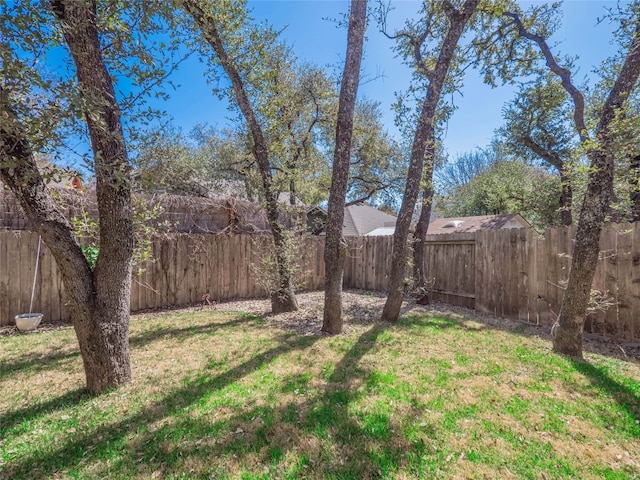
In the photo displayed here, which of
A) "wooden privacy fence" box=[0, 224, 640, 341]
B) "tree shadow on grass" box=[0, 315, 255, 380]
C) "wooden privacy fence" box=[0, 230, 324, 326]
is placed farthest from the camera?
"wooden privacy fence" box=[0, 230, 324, 326]

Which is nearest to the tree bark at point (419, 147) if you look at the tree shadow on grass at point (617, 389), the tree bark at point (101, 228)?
the tree shadow on grass at point (617, 389)

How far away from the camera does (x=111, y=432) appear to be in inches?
88.4

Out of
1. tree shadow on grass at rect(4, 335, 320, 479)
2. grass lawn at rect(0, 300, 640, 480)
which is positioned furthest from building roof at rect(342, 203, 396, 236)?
tree shadow on grass at rect(4, 335, 320, 479)

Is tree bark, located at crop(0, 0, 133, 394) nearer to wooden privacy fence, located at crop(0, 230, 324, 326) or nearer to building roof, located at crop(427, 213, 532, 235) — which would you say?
wooden privacy fence, located at crop(0, 230, 324, 326)

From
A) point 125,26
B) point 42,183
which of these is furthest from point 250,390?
point 125,26

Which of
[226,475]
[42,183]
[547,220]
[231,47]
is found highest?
[231,47]

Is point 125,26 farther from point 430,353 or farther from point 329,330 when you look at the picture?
point 430,353

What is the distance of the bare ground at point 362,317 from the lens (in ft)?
13.3

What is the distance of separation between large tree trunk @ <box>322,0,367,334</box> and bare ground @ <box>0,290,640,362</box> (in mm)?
589

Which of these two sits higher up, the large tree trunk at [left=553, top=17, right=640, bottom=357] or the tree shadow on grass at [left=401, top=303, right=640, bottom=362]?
the large tree trunk at [left=553, top=17, right=640, bottom=357]

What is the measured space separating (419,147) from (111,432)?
5.03 m

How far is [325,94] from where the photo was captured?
25.1 ft

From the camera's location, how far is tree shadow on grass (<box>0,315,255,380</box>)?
338 centimetres

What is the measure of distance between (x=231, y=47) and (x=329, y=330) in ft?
16.9
